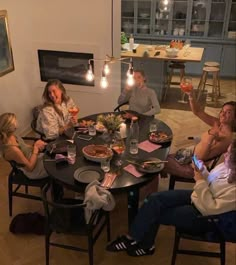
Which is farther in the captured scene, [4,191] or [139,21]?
[139,21]

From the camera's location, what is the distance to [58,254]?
105 inches

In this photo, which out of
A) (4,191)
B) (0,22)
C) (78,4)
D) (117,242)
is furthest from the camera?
(78,4)

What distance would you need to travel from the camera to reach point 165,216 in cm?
241

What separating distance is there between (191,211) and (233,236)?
1.08 ft

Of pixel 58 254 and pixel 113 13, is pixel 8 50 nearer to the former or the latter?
pixel 113 13

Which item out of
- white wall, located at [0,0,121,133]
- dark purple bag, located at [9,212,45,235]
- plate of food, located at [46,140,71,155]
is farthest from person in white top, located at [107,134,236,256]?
white wall, located at [0,0,121,133]

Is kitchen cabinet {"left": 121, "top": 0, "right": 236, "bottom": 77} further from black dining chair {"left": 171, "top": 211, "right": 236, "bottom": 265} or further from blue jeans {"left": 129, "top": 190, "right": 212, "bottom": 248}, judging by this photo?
black dining chair {"left": 171, "top": 211, "right": 236, "bottom": 265}

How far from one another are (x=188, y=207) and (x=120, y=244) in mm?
691

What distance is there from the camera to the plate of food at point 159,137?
115 inches

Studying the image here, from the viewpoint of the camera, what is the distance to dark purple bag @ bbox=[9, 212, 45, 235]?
2.86 metres

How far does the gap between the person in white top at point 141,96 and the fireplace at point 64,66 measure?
38.9 inches

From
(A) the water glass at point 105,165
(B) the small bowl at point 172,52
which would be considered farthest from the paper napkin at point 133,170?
(B) the small bowl at point 172,52

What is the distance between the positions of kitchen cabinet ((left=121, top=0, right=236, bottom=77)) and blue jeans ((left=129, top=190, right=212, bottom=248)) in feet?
17.1

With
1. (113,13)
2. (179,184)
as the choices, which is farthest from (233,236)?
(113,13)
